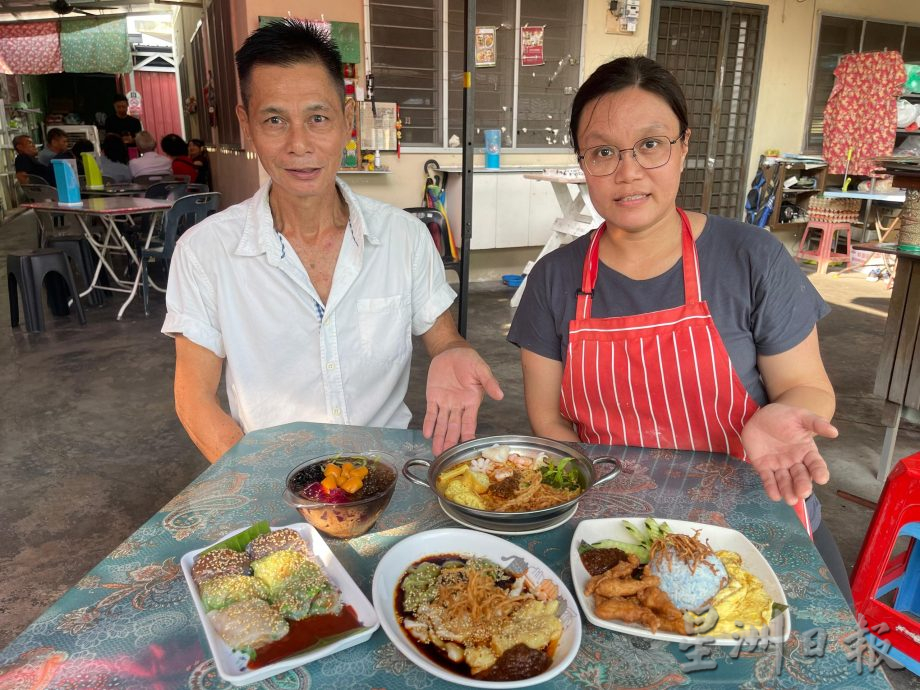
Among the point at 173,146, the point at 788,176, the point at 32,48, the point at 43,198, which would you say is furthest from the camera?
the point at 32,48

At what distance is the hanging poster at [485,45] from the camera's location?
6.21m

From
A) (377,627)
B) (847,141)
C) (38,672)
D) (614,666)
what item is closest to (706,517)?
(614,666)

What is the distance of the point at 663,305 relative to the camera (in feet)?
5.19

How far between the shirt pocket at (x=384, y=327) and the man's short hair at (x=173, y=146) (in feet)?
27.7

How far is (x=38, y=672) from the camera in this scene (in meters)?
0.78

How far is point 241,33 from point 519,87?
279cm

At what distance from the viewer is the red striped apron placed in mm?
1532

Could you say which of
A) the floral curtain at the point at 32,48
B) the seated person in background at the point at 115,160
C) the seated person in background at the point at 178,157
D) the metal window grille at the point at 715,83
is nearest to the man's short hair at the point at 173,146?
the seated person in background at the point at 178,157

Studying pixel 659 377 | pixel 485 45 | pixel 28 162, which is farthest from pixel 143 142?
pixel 659 377

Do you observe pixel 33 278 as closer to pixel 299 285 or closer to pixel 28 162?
pixel 299 285

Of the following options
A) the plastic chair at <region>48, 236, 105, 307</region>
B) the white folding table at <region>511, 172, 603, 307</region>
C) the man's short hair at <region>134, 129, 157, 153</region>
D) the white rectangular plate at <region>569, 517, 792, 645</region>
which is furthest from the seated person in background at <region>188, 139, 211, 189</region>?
the white rectangular plate at <region>569, 517, 792, 645</region>

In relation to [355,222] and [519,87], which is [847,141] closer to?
[519,87]

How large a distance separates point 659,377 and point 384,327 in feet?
2.61

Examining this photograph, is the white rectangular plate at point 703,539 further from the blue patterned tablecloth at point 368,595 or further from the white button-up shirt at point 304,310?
the white button-up shirt at point 304,310
